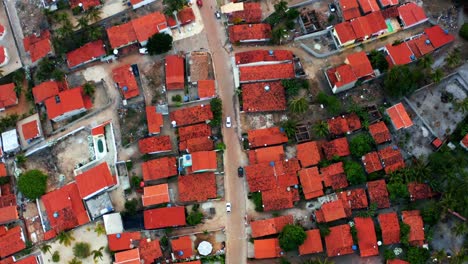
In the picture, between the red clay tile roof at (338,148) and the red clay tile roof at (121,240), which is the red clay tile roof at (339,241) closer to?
the red clay tile roof at (338,148)

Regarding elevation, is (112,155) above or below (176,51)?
below

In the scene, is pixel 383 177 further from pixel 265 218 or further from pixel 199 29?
pixel 199 29

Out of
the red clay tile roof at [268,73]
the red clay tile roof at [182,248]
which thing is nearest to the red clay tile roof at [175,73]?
the red clay tile roof at [268,73]

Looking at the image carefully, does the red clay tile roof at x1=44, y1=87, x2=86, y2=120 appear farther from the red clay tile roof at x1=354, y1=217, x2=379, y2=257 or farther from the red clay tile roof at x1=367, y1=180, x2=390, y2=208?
the red clay tile roof at x1=354, y1=217, x2=379, y2=257

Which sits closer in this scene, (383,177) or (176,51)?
(383,177)

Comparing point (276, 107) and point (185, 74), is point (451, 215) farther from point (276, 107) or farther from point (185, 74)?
point (185, 74)

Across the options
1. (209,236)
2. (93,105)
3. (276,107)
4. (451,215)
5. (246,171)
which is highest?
(93,105)

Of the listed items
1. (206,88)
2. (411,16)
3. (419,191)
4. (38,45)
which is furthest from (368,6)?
(38,45)

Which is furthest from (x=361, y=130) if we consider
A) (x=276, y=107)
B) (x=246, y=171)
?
(x=246, y=171)
